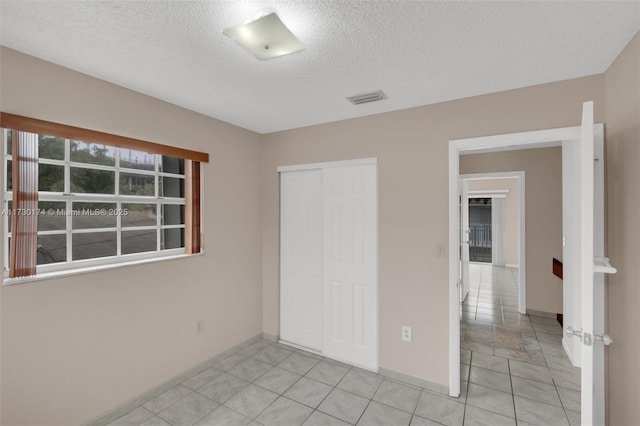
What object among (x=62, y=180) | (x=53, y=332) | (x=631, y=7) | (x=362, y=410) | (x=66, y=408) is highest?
(x=631, y=7)

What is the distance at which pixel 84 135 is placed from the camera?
2.02 meters

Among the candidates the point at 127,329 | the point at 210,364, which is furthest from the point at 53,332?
the point at 210,364

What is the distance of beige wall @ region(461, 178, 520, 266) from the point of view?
759cm

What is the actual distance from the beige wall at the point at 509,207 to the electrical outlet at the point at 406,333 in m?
6.00

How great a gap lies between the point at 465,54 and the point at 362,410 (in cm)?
265

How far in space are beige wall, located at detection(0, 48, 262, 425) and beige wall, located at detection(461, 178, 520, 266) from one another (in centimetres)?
659

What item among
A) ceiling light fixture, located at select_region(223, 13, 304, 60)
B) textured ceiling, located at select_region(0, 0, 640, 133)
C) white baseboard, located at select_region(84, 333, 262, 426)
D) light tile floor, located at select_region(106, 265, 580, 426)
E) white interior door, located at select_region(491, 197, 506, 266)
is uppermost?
textured ceiling, located at select_region(0, 0, 640, 133)

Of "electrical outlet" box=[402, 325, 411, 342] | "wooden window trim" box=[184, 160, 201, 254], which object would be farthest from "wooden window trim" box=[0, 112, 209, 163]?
"electrical outlet" box=[402, 325, 411, 342]

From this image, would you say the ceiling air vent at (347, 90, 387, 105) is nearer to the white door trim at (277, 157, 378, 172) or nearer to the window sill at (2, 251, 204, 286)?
the white door trim at (277, 157, 378, 172)

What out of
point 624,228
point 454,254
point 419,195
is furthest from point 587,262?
point 419,195

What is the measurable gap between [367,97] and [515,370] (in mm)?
2953

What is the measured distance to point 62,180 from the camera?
2.01 meters

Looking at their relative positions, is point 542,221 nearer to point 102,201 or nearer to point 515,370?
point 515,370

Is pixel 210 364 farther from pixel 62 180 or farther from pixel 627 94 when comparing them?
pixel 627 94
